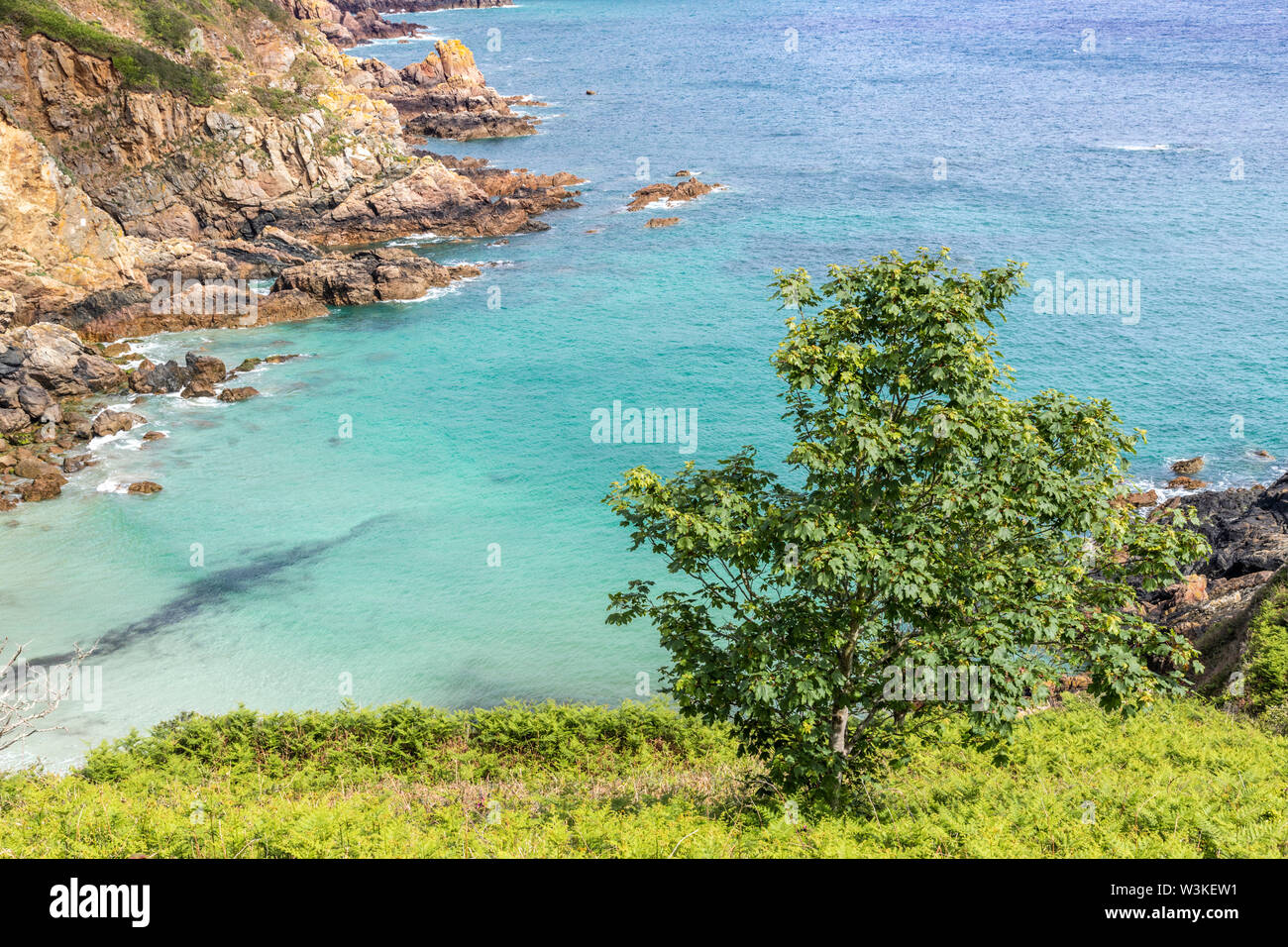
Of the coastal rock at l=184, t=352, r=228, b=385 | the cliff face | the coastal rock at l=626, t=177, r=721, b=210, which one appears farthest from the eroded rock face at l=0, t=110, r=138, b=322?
the coastal rock at l=626, t=177, r=721, b=210

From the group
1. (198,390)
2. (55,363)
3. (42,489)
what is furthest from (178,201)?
(42,489)

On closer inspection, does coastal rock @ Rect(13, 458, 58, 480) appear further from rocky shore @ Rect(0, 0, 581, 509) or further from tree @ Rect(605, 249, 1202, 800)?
tree @ Rect(605, 249, 1202, 800)

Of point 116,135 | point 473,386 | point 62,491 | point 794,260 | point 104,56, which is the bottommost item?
point 62,491

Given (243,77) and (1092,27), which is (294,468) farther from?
(1092,27)

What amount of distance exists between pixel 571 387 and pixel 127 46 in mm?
46935

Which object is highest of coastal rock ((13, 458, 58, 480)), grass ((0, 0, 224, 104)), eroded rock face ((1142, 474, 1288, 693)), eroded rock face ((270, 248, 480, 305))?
grass ((0, 0, 224, 104))

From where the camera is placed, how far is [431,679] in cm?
3306

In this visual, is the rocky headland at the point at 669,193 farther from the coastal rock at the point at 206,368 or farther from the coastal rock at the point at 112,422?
the coastal rock at the point at 112,422

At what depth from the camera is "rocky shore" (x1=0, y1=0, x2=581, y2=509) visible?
53125 millimetres

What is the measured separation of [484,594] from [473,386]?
2102cm

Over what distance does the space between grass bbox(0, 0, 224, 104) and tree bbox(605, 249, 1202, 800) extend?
73.0 metres

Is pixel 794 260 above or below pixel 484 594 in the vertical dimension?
above

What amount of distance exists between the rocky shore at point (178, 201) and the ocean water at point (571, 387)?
3012 millimetres

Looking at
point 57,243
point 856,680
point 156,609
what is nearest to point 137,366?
point 57,243
